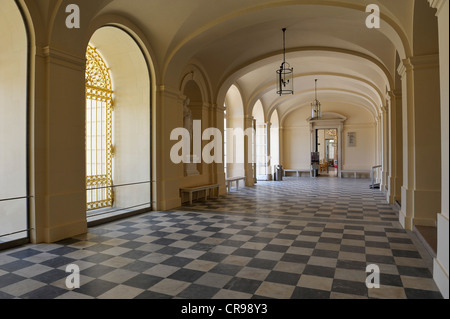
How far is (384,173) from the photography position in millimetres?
12539

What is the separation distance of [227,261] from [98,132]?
5.97m

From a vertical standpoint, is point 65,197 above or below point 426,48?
below

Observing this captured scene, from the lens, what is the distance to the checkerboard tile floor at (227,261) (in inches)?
135

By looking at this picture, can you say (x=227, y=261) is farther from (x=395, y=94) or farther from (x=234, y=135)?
(x=234, y=135)

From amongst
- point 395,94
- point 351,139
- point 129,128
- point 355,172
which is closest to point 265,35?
point 395,94

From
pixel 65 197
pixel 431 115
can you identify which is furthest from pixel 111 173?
pixel 431 115

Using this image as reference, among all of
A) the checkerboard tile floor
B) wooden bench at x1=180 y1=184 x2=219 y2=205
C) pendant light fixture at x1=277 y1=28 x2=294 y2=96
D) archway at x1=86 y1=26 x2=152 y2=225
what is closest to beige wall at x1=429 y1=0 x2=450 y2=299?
the checkerboard tile floor

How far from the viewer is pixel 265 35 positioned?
10000 millimetres

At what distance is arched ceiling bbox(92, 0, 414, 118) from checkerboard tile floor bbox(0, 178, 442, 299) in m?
4.10

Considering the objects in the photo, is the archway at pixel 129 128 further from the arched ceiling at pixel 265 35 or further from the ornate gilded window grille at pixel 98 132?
the arched ceiling at pixel 265 35

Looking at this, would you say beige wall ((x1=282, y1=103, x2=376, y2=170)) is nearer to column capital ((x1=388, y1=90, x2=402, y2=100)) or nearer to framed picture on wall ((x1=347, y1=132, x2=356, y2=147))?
framed picture on wall ((x1=347, y1=132, x2=356, y2=147))
